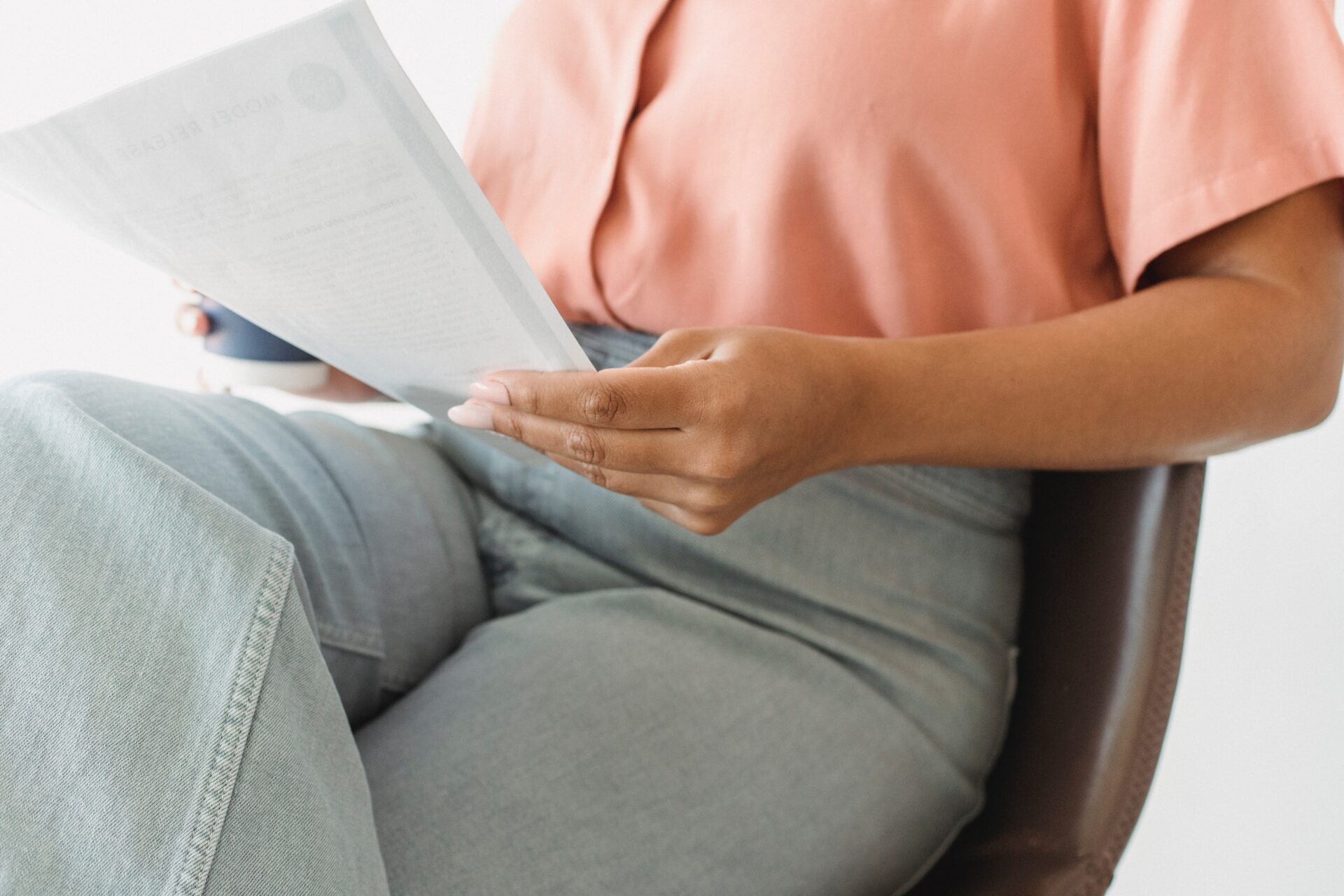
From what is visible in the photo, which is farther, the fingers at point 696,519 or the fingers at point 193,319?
the fingers at point 193,319

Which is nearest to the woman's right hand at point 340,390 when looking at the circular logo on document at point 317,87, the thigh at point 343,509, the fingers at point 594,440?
the thigh at point 343,509

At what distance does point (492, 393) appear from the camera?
0.42 m

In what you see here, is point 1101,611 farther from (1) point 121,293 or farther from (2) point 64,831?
(1) point 121,293

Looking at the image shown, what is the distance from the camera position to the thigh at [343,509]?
481 mm

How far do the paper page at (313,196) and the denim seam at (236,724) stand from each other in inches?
4.7

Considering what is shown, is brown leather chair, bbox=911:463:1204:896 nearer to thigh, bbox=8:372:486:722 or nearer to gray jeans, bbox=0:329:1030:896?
gray jeans, bbox=0:329:1030:896

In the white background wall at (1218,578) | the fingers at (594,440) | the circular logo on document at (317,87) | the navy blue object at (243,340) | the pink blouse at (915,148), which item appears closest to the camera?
the circular logo on document at (317,87)

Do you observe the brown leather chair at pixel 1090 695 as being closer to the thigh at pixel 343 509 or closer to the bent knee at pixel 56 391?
the thigh at pixel 343 509

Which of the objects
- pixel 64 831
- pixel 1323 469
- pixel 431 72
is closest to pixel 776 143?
pixel 64 831

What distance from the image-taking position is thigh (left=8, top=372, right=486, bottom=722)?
1.58ft

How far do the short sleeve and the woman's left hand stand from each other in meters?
0.22

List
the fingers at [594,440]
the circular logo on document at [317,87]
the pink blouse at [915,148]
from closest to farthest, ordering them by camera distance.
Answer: the circular logo on document at [317,87]
the fingers at [594,440]
the pink blouse at [915,148]

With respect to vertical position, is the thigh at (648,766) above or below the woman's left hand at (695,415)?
below

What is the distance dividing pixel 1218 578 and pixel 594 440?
0.77 m
